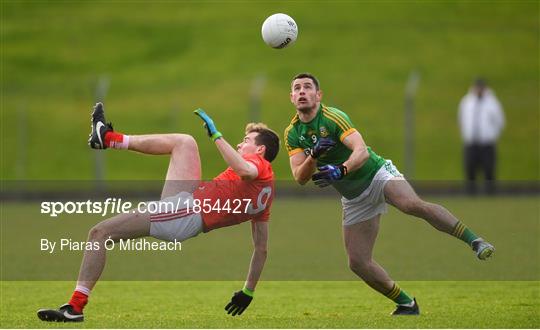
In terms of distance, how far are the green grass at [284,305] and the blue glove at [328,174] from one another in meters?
1.27

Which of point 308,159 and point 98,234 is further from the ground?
point 308,159

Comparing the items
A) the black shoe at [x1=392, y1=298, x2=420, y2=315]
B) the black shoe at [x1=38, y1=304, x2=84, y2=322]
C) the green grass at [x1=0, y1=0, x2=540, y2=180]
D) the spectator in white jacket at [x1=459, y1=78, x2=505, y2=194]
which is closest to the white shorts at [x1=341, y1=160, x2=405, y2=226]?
the black shoe at [x1=392, y1=298, x2=420, y2=315]

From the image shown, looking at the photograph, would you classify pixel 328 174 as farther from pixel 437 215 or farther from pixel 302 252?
pixel 302 252

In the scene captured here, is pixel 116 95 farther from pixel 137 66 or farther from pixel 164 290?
pixel 164 290

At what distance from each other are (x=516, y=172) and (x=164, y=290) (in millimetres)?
21780

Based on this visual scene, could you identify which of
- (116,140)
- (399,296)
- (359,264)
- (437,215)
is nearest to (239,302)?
(359,264)

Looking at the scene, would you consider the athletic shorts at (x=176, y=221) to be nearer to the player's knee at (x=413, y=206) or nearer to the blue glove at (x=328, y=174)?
the blue glove at (x=328, y=174)

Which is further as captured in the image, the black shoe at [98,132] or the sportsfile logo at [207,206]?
the black shoe at [98,132]

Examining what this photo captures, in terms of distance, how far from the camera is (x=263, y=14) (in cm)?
5200

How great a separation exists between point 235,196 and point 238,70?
111 feet

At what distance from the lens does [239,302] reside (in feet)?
35.1

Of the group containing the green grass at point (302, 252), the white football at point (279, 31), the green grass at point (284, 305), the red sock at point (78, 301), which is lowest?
the green grass at point (302, 252)

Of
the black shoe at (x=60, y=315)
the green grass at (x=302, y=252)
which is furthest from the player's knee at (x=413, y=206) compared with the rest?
the green grass at (x=302, y=252)

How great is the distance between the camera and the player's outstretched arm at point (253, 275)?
35.1 ft
